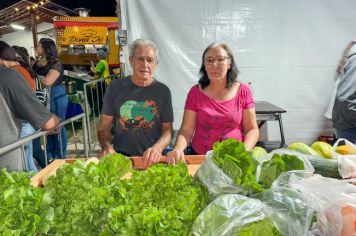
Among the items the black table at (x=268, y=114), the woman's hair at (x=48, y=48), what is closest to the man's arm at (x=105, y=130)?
the black table at (x=268, y=114)

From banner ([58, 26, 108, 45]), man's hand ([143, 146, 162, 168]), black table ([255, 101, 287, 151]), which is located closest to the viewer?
man's hand ([143, 146, 162, 168])

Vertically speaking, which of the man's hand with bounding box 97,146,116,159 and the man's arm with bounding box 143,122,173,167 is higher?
the man's arm with bounding box 143,122,173,167

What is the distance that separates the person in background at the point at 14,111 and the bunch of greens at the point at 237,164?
4.43 feet

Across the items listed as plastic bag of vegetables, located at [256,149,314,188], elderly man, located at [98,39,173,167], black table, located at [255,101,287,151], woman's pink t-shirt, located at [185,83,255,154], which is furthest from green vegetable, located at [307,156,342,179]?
black table, located at [255,101,287,151]

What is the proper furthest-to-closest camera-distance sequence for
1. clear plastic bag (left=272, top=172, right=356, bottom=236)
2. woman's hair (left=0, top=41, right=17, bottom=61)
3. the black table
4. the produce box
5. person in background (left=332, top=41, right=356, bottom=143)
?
the black table < woman's hair (left=0, top=41, right=17, bottom=61) < person in background (left=332, top=41, right=356, bottom=143) < the produce box < clear plastic bag (left=272, top=172, right=356, bottom=236)

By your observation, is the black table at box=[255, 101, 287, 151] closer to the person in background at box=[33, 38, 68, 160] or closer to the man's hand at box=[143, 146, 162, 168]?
the man's hand at box=[143, 146, 162, 168]

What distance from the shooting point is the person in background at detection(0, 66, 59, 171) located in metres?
1.90

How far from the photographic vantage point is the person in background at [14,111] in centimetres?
190

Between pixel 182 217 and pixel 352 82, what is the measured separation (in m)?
2.27

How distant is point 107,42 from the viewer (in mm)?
9352

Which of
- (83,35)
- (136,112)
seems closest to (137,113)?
(136,112)

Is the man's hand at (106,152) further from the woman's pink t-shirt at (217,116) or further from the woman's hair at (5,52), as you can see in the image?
the woman's hair at (5,52)

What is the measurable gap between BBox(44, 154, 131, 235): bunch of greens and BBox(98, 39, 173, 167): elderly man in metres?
1.12

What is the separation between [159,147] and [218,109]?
520mm
